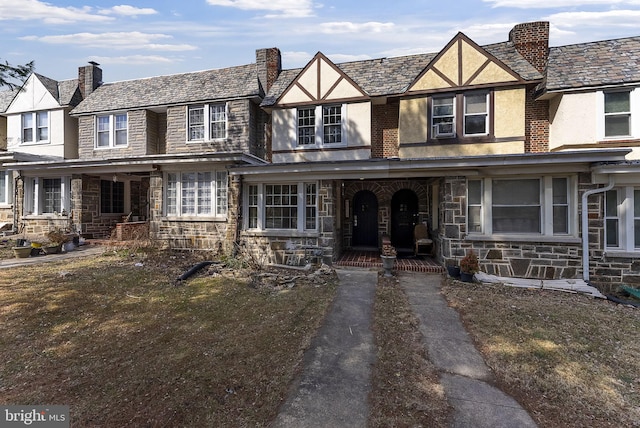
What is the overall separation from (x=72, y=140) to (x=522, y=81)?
21.3 meters

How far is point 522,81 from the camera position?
33.0 feet

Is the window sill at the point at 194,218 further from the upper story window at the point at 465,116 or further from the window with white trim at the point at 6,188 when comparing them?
the window with white trim at the point at 6,188

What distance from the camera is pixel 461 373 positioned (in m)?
4.04

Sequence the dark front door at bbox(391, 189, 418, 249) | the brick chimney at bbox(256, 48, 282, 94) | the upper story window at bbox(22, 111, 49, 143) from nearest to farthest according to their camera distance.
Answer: the dark front door at bbox(391, 189, 418, 249) → the brick chimney at bbox(256, 48, 282, 94) → the upper story window at bbox(22, 111, 49, 143)

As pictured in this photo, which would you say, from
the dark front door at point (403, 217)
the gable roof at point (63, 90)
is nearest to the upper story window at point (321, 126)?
the dark front door at point (403, 217)

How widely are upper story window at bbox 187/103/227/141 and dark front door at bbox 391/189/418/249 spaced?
327 inches

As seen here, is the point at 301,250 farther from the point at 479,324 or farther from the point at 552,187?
the point at 552,187

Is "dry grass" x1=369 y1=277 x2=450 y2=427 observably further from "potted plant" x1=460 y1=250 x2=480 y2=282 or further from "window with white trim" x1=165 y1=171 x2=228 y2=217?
"window with white trim" x1=165 y1=171 x2=228 y2=217

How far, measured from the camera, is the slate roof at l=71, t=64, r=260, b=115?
1329cm

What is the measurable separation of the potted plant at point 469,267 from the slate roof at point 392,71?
6.95m

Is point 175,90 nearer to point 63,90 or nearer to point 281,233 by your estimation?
point 63,90

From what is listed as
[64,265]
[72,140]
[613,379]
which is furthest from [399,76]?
[72,140]

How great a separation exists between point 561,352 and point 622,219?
6.51m

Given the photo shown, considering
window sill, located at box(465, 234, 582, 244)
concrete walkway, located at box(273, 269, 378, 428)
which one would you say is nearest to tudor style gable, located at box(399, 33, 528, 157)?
window sill, located at box(465, 234, 582, 244)
